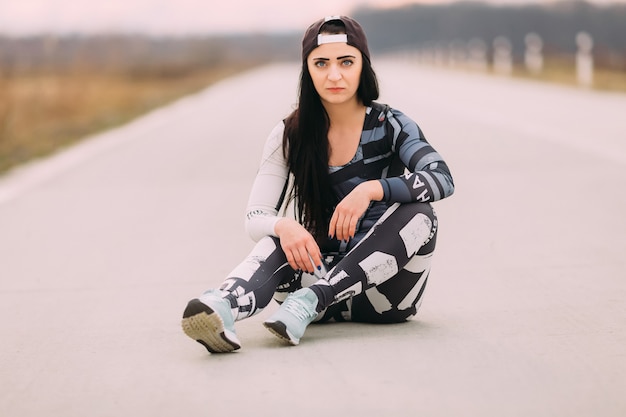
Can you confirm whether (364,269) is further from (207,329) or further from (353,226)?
(207,329)

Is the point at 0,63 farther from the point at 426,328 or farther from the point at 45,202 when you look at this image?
the point at 426,328

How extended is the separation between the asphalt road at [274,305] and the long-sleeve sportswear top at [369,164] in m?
0.42

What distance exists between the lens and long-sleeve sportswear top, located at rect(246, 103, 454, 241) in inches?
188

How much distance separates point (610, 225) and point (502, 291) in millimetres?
2253

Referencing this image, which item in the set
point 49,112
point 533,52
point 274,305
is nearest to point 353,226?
point 274,305

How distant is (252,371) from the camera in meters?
4.14

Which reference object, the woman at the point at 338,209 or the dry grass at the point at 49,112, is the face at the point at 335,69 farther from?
the dry grass at the point at 49,112

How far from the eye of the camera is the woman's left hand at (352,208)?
180 inches

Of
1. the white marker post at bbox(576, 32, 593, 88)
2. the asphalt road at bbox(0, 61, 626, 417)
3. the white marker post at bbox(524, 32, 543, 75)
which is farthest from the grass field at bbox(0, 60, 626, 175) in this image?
the white marker post at bbox(524, 32, 543, 75)

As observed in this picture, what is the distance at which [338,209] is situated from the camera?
15.1ft

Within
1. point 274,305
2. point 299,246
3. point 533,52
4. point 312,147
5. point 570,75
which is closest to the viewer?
point 299,246

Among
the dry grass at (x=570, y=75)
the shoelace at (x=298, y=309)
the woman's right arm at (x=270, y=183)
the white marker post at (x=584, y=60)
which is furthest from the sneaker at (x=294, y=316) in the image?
the white marker post at (x=584, y=60)

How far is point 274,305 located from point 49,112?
704 inches

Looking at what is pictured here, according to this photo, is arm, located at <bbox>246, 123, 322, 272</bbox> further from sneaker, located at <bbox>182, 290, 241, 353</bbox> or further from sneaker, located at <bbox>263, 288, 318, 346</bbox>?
sneaker, located at <bbox>182, 290, 241, 353</bbox>
